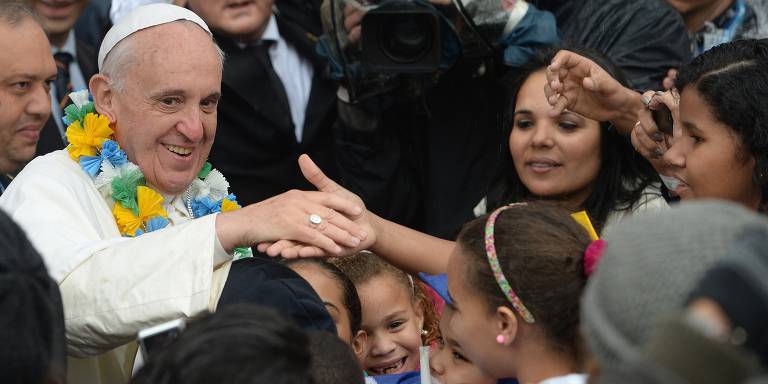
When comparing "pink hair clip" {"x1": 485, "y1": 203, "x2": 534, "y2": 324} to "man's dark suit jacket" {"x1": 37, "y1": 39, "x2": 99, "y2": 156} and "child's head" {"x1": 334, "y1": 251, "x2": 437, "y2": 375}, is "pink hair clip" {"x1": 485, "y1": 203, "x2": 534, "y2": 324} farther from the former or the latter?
"man's dark suit jacket" {"x1": 37, "y1": 39, "x2": 99, "y2": 156}

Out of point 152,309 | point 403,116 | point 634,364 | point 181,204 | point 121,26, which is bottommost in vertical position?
point 403,116

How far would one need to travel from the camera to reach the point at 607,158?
14.1 ft

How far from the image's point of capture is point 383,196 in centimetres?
489

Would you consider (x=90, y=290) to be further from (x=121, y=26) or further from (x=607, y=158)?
(x=607, y=158)

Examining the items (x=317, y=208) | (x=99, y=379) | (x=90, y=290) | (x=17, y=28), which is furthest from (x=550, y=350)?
(x=17, y=28)

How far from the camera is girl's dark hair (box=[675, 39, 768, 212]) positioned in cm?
318

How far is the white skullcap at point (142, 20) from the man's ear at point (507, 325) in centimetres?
167

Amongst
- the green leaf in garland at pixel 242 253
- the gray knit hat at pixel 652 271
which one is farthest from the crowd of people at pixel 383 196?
the green leaf in garland at pixel 242 253

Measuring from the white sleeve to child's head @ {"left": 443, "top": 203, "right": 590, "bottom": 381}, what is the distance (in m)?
0.69

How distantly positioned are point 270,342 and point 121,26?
211 cm

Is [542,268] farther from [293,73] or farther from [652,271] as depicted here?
Answer: [293,73]

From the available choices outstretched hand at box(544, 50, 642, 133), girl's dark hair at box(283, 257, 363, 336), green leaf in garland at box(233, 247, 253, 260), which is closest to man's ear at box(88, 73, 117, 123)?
green leaf in garland at box(233, 247, 253, 260)

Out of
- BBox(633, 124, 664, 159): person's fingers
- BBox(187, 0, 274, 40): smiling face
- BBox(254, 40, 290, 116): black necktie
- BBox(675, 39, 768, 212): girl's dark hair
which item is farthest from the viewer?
BBox(254, 40, 290, 116): black necktie

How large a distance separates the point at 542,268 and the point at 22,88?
236 centimetres
